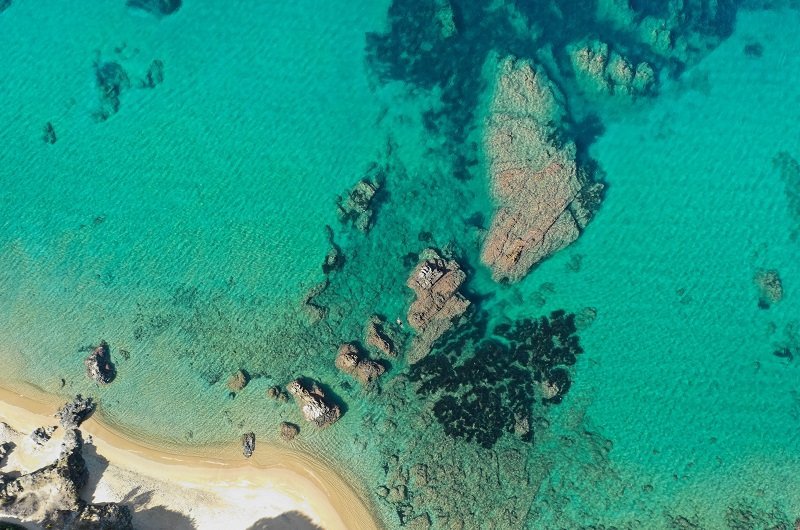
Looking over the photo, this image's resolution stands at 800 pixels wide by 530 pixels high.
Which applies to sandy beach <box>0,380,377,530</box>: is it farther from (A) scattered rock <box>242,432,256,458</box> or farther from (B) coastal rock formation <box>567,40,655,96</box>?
(B) coastal rock formation <box>567,40,655,96</box>

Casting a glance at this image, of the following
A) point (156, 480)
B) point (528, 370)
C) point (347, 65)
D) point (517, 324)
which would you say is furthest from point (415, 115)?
point (156, 480)

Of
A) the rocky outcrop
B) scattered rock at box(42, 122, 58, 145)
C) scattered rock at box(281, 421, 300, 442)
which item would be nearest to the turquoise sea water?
scattered rock at box(42, 122, 58, 145)

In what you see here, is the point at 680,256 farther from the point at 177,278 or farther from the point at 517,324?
the point at 177,278

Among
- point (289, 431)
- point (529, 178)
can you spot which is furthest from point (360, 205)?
point (289, 431)

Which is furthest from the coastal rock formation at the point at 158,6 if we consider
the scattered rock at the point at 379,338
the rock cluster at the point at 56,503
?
the rock cluster at the point at 56,503

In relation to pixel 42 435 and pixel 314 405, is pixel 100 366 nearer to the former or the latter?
pixel 42 435
